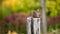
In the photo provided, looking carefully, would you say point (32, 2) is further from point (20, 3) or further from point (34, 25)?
point (34, 25)

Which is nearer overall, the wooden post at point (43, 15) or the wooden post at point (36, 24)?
the wooden post at point (36, 24)

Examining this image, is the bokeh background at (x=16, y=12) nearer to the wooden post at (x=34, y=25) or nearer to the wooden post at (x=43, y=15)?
the wooden post at (x=43, y=15)

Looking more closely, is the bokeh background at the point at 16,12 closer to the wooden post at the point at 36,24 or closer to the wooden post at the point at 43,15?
the wooden post at the point at 43,15

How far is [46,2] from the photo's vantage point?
9.18ft

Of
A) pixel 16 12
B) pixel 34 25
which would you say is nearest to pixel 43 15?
pixel 16 12

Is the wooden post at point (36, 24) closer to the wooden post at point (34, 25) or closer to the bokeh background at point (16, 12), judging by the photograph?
the wooden post at point (34, 25)

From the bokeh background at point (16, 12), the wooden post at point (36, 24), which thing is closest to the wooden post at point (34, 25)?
the wooden post at point (36, 24)

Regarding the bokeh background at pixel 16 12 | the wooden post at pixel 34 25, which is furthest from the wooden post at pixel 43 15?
the wooden post at pixel 34 25

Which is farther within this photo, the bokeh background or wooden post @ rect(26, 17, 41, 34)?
the bokeh background

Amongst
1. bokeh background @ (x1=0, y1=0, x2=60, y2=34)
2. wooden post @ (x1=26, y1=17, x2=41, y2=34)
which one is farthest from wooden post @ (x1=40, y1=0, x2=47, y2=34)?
wooden post @ (x1=26, y1=17, x2=41, y2=34)

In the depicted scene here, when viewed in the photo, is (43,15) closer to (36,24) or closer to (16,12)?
(16,12)

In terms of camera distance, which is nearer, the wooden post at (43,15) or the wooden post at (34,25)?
the wooden post at (34,25)

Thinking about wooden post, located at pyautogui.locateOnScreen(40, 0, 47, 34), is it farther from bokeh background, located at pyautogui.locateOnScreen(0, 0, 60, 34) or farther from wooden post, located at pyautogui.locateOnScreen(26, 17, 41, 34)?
wooden post, located at pyautogui.locateOnScreen(26, 17, 41, 34)

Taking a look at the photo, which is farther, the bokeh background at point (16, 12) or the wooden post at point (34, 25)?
the bokeh background at point (16, 12)
